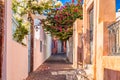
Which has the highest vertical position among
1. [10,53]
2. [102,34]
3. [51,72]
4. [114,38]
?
[102,34]

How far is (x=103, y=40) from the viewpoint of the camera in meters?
8.47

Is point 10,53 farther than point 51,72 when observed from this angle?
No

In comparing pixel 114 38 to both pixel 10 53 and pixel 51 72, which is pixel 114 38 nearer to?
pixel 10 53

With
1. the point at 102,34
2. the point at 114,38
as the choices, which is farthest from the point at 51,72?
the point at 114,38

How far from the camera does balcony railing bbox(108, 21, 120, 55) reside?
7.20 metres

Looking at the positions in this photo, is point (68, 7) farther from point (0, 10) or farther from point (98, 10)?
point (0, 10)

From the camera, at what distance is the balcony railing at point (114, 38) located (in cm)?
720

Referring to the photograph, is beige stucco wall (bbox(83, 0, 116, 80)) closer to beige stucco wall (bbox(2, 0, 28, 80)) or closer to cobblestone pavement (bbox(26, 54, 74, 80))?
beige stucco wall (bbox(2, 0, 28, 80))

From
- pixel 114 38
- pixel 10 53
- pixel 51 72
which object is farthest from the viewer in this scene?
pixel 51 72

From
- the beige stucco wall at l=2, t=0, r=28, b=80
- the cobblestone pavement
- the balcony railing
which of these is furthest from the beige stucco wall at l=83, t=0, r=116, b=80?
the cobblestone pavement

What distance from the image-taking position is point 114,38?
7.74m

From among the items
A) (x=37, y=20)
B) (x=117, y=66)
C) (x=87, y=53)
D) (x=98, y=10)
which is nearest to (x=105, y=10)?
(x=98, y=10)

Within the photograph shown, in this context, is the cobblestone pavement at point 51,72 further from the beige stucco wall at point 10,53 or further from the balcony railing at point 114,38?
the balcony railing at point 114,38

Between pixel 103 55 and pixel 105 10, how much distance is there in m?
1.66
